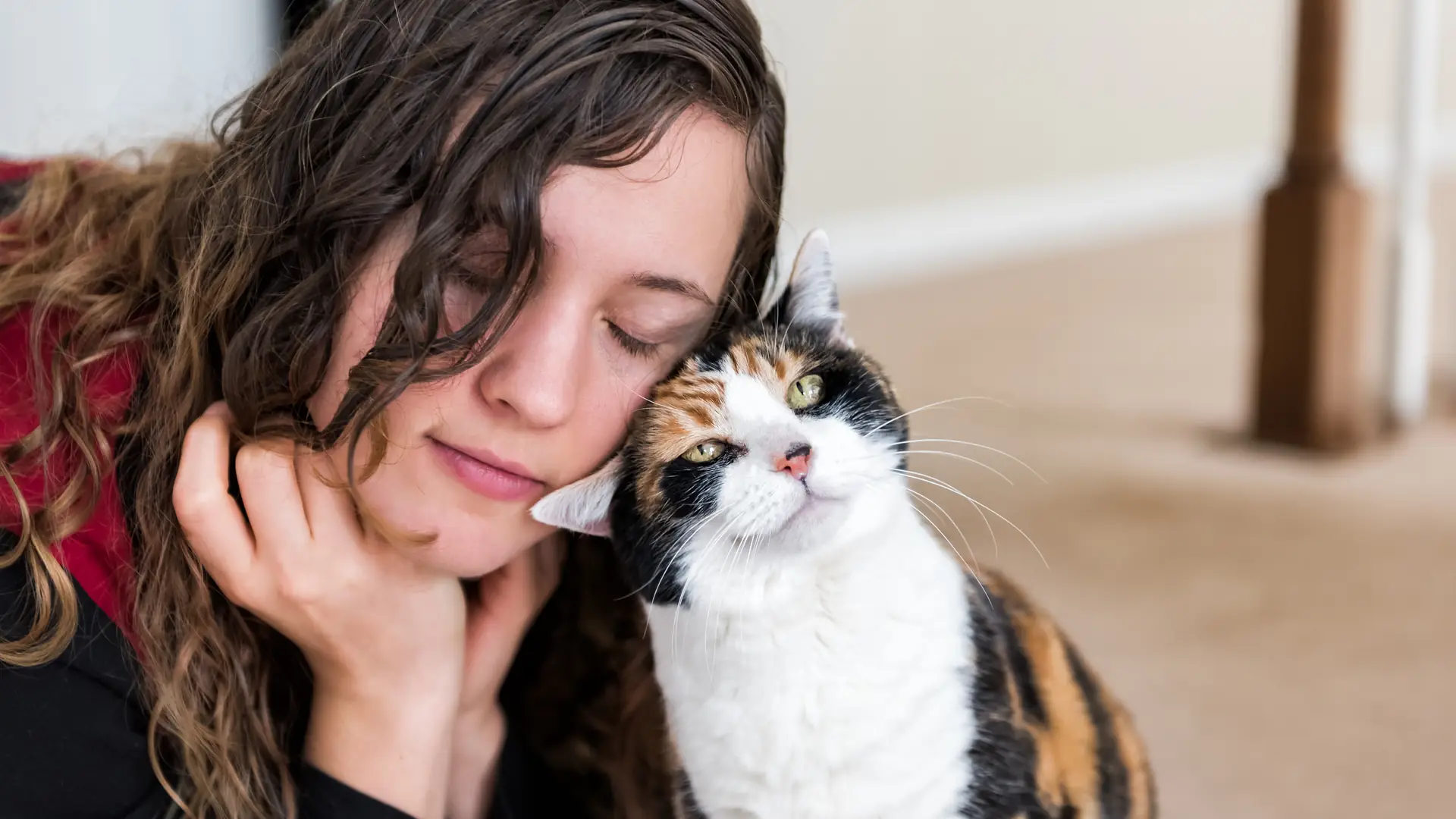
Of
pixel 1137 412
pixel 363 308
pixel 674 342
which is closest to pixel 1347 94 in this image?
pixel 1137 412

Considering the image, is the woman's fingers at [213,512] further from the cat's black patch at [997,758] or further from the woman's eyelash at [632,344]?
the cat's black patch at [997,758]

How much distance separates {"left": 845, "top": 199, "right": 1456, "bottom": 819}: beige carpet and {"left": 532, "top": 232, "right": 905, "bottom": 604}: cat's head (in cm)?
63

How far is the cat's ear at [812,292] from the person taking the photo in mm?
939

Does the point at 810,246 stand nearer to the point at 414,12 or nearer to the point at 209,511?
the point at 414,12

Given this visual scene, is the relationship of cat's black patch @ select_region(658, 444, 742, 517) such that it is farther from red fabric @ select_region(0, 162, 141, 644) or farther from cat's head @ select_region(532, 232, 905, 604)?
red fabric @ select_region(0, 162, 141, 644)

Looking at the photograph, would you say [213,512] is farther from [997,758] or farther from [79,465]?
[997,758]

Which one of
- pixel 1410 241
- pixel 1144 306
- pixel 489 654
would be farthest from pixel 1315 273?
pixel 489 654

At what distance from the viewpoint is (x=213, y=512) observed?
2.88ft

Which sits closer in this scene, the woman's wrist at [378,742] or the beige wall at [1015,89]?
the woman's wrist at [378,742]

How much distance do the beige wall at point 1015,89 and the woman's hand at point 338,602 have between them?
216 cm

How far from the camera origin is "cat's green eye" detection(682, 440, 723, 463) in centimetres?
86

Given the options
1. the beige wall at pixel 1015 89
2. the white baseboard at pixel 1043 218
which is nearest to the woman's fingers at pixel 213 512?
the white baseboard at pixel 1043 218

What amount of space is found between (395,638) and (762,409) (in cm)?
33

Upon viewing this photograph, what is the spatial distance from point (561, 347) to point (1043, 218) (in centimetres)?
340
